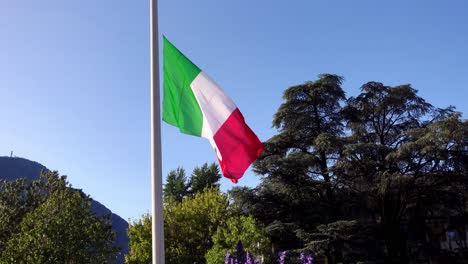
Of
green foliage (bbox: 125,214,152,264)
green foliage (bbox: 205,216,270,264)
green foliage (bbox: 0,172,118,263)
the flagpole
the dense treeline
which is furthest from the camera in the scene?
green foliage (bbox: 125,214,152,264)

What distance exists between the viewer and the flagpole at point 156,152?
7414mm

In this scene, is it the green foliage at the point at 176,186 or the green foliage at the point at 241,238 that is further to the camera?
the green foliage at the point at 176,186

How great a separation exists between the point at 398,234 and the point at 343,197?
191 inches

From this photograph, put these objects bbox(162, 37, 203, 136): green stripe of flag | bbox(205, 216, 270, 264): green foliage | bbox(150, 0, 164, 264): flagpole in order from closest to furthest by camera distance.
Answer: bbox(150, 0, 164, 264): flagpole → bbox(162, 37, 203, 136): green stripe of flag → bbox(205, 216, 270, 264): green foliage

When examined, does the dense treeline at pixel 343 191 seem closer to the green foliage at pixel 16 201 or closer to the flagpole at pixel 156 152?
the green foliage at pixel 16 201

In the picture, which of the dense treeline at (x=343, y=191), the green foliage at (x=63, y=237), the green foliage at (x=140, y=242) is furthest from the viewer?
the green foliage at (x=140, y=242)

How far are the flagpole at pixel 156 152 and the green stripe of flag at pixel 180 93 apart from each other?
51 centimetres

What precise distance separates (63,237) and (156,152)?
729 inches

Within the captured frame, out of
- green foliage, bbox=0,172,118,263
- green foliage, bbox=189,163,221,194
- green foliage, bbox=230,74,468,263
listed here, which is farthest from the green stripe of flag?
green foliage, bbox=189,163,221,194

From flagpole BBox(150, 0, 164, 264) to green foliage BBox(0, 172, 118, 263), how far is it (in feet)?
58.7

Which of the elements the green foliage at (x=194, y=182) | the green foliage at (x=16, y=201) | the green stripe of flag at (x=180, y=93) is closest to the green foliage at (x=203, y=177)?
the green foliage at (x=194, y=182)

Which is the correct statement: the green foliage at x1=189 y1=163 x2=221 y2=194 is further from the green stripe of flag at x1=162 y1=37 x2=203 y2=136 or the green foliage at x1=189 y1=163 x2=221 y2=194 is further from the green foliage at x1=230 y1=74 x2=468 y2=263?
the green stripe of flag at x1=162 y1=37 x2=203 y2=136

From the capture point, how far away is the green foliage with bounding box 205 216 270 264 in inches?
1030

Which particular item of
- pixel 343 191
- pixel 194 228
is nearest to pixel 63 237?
pixel 194 228
